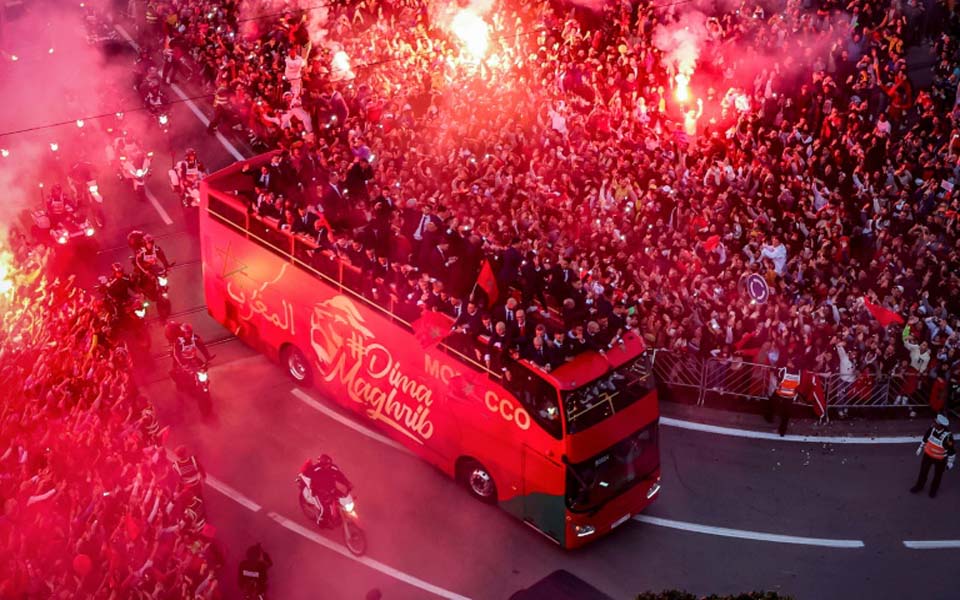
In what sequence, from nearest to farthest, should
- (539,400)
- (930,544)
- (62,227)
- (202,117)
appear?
(539,400) → (930,544) → (62,227) → (202,117)

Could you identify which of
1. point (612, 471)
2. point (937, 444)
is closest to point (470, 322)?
point (612, 471)

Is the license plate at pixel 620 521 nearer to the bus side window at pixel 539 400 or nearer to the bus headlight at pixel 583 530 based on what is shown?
the bus headlight at pixel 583 530

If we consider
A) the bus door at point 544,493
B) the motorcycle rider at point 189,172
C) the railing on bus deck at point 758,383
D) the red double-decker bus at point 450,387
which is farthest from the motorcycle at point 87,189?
the bus door at point 544,493

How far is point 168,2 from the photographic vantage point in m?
30.7

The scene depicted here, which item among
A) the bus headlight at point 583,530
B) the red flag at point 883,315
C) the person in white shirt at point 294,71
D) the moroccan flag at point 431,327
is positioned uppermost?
the person in white shirt at point 294,71

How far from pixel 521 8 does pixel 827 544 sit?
1479 centimetres

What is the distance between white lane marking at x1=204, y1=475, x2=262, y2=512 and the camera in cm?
1644

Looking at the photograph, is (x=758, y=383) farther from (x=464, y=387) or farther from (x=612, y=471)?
(x=464, y=387)

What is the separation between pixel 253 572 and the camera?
13992 mm

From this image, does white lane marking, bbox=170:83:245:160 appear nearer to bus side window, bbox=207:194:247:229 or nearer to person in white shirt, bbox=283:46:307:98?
person in white shirt, bbox=283:46:307:98

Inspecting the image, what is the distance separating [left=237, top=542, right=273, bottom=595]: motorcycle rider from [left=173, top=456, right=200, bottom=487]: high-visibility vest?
5.42ft

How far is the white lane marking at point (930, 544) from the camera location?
1565cm

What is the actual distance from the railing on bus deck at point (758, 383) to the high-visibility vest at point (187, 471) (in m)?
7.44

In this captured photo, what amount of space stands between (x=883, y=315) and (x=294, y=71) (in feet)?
44.9
